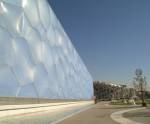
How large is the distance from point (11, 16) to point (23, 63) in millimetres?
2729

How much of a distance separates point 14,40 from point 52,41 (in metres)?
11.9

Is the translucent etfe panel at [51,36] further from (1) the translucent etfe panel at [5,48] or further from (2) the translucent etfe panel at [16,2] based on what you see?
(1) the translucent etfe panel at [5,48]

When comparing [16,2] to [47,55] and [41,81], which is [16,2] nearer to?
[41,81]

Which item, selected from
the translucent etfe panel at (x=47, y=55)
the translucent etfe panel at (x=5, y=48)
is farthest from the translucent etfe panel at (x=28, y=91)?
the translucent etfe panel at (x=47, y=55)

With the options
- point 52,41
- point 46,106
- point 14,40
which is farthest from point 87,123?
point 52,41

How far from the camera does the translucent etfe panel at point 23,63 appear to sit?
18.8 m

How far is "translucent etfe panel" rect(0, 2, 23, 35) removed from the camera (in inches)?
698

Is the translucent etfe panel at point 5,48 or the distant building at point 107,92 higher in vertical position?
the distant building at point 107,92

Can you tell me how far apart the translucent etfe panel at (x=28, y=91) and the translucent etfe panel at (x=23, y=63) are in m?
0.27

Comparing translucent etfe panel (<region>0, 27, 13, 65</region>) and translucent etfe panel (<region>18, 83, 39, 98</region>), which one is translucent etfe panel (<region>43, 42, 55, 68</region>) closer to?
translucent etfe panel (<region>18, 83, 39, 98</region>)

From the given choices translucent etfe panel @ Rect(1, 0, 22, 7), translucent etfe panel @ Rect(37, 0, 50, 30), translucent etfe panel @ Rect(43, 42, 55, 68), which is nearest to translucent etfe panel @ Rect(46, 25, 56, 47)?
translucent etfe panel @ Rect(37, 0, 50, 30)

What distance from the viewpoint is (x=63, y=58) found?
36375 millimetres

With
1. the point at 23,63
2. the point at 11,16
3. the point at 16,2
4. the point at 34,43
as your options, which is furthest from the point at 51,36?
the point at 11,16

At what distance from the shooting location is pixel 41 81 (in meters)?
24.5
